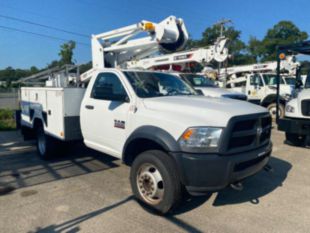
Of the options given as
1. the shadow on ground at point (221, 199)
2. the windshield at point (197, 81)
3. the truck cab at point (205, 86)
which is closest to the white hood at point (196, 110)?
the shadow on ground at point (221, 199)

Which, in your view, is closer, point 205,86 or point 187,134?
point 187,134

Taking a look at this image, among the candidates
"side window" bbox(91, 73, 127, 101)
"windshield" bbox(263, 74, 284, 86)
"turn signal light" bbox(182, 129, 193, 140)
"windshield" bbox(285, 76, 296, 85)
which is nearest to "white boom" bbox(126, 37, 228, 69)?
"windshield" bbox(263, 74, 284, 86)

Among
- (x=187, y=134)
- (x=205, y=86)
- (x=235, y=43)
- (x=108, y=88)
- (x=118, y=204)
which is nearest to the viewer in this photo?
(x=187, y=134)

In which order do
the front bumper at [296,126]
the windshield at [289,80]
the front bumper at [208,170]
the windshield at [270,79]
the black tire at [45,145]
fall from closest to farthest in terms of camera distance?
1. the front bumper at [208,170]
2. the black tire at [45,145]
3. the front bumper at [296,126]
4. the windshield at [270,79]
5. the windshield at [289,80]

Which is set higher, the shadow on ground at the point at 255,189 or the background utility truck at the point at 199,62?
the background utility truck at the point at 199,62

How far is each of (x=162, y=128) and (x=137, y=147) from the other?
0.73 metres

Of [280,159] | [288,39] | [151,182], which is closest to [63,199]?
[151,182]

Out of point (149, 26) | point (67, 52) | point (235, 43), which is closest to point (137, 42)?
point (149, 26)

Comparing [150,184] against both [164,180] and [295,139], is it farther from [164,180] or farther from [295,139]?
[295,139]

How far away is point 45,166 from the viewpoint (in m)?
5.70

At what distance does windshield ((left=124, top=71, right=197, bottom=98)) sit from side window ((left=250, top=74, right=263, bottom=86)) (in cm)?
1050

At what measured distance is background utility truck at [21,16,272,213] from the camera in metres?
3.20

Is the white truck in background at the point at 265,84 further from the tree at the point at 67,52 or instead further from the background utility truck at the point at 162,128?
the tree at the point at 67,52

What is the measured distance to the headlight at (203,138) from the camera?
318 centimetres
